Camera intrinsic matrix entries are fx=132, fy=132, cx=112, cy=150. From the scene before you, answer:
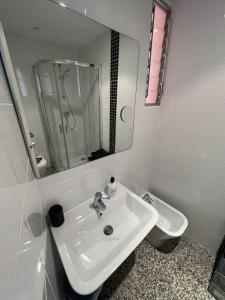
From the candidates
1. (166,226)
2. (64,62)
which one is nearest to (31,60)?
(64,62)

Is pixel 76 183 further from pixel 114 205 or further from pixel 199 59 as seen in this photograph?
pixel 199 59

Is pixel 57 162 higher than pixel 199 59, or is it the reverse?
pixel 199 59

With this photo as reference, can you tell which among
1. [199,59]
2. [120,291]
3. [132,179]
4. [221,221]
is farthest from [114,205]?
[199,59]

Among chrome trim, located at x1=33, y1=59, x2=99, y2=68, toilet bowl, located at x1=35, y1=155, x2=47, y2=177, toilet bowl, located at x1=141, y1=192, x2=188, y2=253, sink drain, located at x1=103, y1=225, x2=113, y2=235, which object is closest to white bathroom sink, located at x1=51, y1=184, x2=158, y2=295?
sink drain, located at x1=103, y1=225, x2=113, y2=235

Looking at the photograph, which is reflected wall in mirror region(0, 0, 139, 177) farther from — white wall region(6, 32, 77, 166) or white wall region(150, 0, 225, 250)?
white wall region(150, 0, 225, 250)

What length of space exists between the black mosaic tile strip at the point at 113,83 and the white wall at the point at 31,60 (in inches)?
11.3

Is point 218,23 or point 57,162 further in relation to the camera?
point 218,23

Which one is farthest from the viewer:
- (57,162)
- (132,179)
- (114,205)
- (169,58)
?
(132,179)

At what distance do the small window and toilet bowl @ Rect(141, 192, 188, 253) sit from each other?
1.19 metres

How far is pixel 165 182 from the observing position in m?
1.56

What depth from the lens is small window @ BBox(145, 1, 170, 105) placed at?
1.06 m

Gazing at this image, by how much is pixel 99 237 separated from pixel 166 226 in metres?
0.88

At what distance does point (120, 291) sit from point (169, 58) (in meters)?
2.08

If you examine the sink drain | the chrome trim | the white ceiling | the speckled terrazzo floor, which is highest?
the white ceiling
